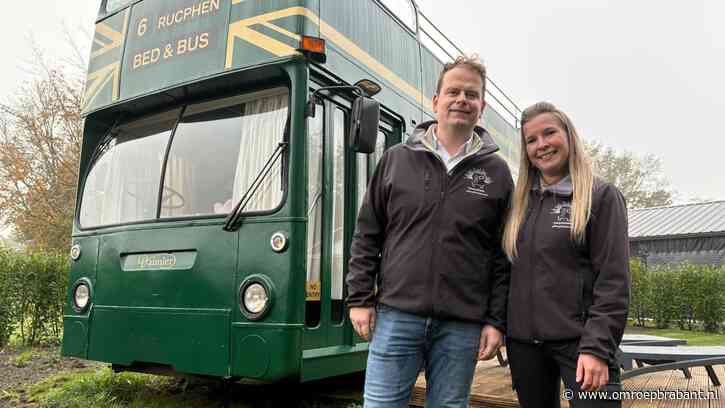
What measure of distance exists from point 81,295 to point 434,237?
3456 millimetres

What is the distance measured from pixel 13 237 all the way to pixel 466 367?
1931 cm

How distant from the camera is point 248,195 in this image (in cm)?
367

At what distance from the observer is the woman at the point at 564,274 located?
76.2 inches

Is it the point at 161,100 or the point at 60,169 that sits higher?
the point at 60,169

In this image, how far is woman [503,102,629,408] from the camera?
1.94m

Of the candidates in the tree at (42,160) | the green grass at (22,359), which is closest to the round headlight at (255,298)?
the green grass at (22,359)

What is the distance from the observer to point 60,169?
50.8 feet

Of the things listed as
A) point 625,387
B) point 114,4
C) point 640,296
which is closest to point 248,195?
point 114,4

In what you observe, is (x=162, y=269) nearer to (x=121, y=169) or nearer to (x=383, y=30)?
(x=121, y=169)

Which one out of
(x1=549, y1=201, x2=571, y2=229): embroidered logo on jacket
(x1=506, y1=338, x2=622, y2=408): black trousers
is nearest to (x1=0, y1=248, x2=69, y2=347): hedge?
(x1=506, y1=338, x2=622, y2=408): black trousers

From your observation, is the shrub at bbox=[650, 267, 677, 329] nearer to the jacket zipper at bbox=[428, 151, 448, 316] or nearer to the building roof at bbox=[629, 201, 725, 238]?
the building roof at bbox=[629, 201, 725, 238]

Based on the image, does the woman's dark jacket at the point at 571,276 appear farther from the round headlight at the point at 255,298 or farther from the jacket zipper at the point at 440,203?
the round headlight at the point at 255,298

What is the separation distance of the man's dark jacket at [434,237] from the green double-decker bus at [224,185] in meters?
1.34

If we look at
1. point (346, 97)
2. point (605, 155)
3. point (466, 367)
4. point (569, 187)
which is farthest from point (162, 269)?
point (605, 155)
